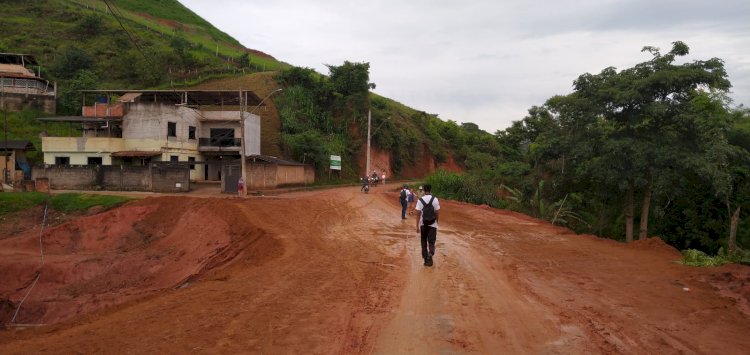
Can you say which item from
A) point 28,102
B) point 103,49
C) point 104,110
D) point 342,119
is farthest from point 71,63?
point 342,119

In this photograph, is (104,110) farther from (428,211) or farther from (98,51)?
(428,211)

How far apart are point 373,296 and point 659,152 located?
1438cm

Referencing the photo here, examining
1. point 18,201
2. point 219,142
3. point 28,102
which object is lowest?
point 18,201

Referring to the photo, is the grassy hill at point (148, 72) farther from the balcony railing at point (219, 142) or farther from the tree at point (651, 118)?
the tree at point (651, 118)

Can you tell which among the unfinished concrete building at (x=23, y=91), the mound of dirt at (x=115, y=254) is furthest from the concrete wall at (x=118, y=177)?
the unfinished concrete building at (x=23, y=91)

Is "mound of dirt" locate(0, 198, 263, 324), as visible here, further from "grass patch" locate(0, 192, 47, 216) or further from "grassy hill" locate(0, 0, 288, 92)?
"grassy hill" locate(0, 0, 288, 92)

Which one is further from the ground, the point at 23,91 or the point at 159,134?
the point at 23,91

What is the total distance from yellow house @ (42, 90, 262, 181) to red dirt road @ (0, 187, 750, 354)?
68.1 feet

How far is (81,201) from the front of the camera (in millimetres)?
26891

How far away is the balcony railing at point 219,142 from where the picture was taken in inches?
1767

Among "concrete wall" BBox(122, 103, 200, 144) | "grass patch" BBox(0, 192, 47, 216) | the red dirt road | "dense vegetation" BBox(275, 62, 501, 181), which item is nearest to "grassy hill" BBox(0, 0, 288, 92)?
"dense vegetation" BBox(275, 62, 501, 181)

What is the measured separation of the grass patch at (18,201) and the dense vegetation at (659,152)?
84.4 feet

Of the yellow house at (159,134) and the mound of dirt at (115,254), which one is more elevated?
the yellow house at (159,134)

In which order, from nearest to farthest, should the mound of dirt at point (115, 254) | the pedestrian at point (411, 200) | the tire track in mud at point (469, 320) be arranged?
the tire track in mud at point (469, 320) < the mound of dirt at point (115, 254) < the pedestrian at point (411, 200)
